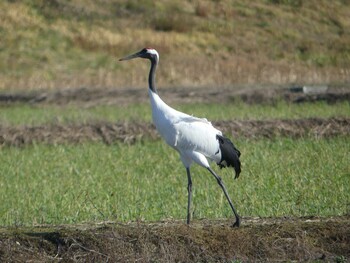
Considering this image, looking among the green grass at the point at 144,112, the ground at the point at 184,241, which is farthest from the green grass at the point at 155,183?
the green grass at the point at 144,112

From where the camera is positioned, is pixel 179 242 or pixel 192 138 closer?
pixel 179 242

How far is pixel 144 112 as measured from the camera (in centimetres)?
2228

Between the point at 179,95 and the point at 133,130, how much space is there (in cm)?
765

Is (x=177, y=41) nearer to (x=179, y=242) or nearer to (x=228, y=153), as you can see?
(x=228, y=153)

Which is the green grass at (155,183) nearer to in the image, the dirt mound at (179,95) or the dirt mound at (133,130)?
the dirt mound at (133,130)

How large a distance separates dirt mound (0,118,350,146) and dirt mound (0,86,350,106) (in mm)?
5549

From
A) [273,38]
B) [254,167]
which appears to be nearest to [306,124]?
[254,167]

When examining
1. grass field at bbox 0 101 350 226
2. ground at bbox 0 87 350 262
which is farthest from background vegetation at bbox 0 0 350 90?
ground at bbox 0 87 350 262

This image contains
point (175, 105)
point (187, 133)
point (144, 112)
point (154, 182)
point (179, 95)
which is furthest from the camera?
point (179, 95)

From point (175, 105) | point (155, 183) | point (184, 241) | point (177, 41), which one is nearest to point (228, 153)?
point (184, 241)

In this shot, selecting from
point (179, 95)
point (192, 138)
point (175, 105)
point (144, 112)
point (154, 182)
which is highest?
point (192, 138)

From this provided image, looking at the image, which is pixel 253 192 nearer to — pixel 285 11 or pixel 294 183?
pixel 294 183

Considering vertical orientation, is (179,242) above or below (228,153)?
below

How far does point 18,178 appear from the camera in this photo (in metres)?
13.7
